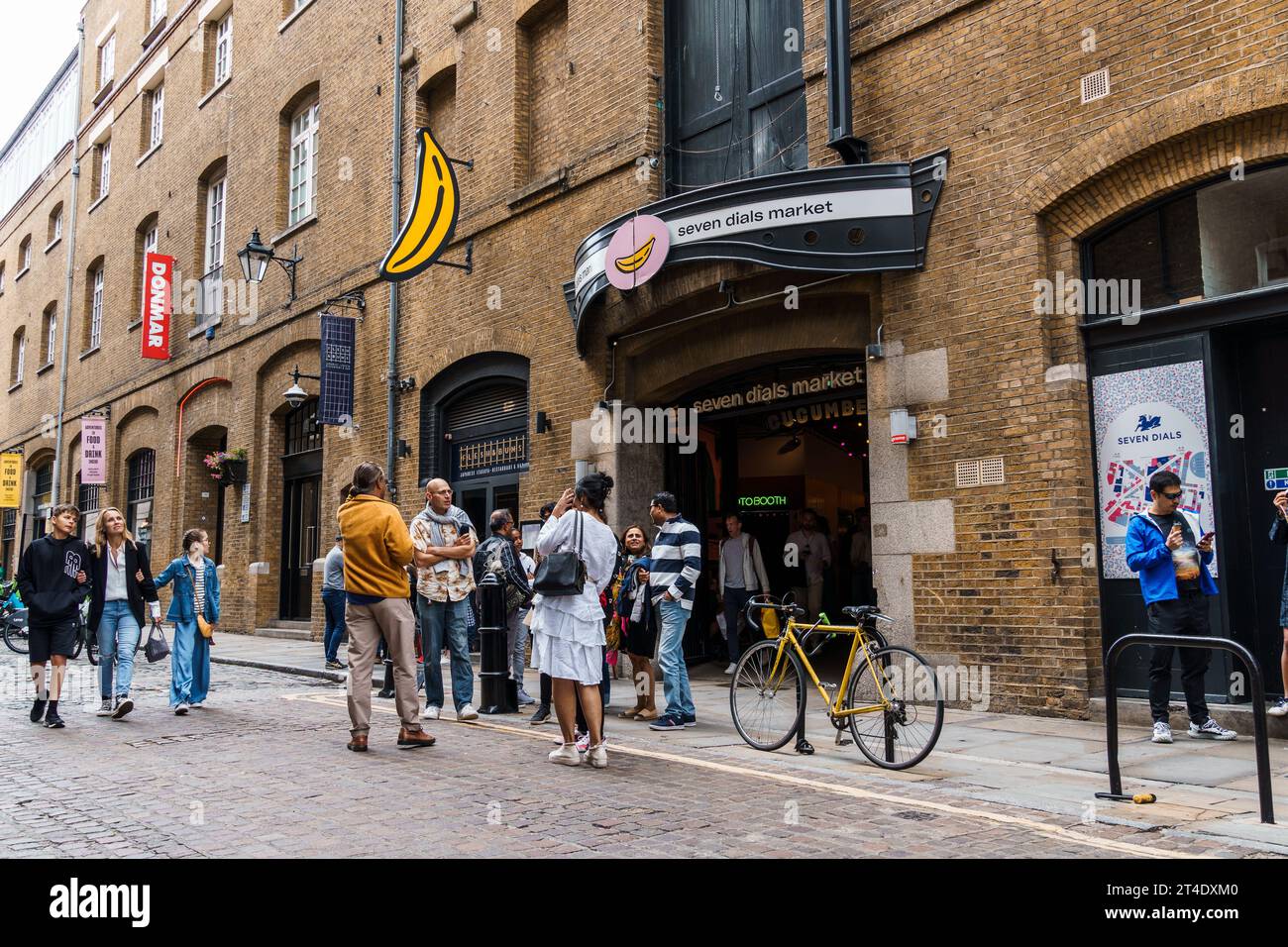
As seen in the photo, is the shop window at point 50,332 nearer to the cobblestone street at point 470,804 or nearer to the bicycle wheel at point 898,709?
the cobblestone street at point 470,804

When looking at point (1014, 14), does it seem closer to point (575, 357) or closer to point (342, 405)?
point (575, 357)

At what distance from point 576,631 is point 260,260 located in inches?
632

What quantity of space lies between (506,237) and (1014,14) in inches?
294

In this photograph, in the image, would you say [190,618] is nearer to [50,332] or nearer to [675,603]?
[675,603]

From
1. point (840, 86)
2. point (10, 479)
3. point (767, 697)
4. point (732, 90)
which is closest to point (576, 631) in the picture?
point (767, 697)

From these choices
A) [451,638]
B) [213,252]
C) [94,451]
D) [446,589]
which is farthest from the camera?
[94,451]

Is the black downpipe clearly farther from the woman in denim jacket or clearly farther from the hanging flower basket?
the hanging flower basket

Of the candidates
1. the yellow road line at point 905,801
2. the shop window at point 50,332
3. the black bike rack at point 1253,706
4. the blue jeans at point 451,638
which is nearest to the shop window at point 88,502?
the shop window at point 50,332

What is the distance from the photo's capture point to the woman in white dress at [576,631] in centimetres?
678

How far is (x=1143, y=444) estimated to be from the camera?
8.34 meters

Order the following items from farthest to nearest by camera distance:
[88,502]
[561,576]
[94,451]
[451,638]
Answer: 1. [88,502]
2. [94,451]
3. [451,638]
4. [561,576]

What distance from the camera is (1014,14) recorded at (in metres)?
8.99

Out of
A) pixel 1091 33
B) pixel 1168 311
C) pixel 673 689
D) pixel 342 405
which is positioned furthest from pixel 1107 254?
pixel 342 405

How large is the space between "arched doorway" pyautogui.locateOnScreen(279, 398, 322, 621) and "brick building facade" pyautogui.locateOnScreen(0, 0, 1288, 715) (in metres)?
0.15
